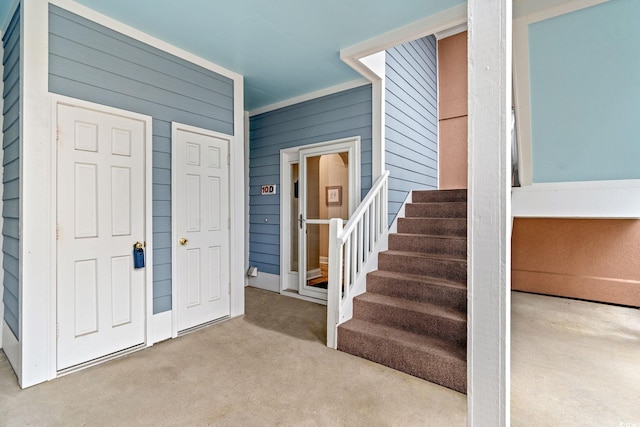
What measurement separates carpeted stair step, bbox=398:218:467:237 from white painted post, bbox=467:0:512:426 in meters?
2.31

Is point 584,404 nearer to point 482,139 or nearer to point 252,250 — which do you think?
point 482,139

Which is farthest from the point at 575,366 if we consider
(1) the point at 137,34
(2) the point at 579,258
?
(1) the point at 137,34

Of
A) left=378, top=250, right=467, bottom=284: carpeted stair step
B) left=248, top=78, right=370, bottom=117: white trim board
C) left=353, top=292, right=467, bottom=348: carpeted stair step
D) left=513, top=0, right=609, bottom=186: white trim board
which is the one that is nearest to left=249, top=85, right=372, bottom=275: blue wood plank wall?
left=248, top=78, right=370, bottom=117: white trim board

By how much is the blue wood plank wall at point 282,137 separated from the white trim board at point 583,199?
5.48 feet

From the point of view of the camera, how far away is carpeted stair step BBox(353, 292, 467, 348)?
239 cm

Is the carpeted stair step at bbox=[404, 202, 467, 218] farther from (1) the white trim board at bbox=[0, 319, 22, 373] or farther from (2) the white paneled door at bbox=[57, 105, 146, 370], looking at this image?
(1) the white trim board at bbox=[0, 319, 22, 373]

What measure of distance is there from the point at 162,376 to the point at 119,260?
1.01m

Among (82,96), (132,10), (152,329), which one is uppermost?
(132,10)

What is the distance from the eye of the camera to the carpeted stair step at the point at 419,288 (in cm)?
263

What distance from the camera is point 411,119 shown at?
4.41 m

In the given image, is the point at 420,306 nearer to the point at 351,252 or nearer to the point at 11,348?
the point at 351,252

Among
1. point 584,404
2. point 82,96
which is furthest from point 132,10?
point 584,404

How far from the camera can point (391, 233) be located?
369cm

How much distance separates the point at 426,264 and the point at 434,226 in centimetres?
66
